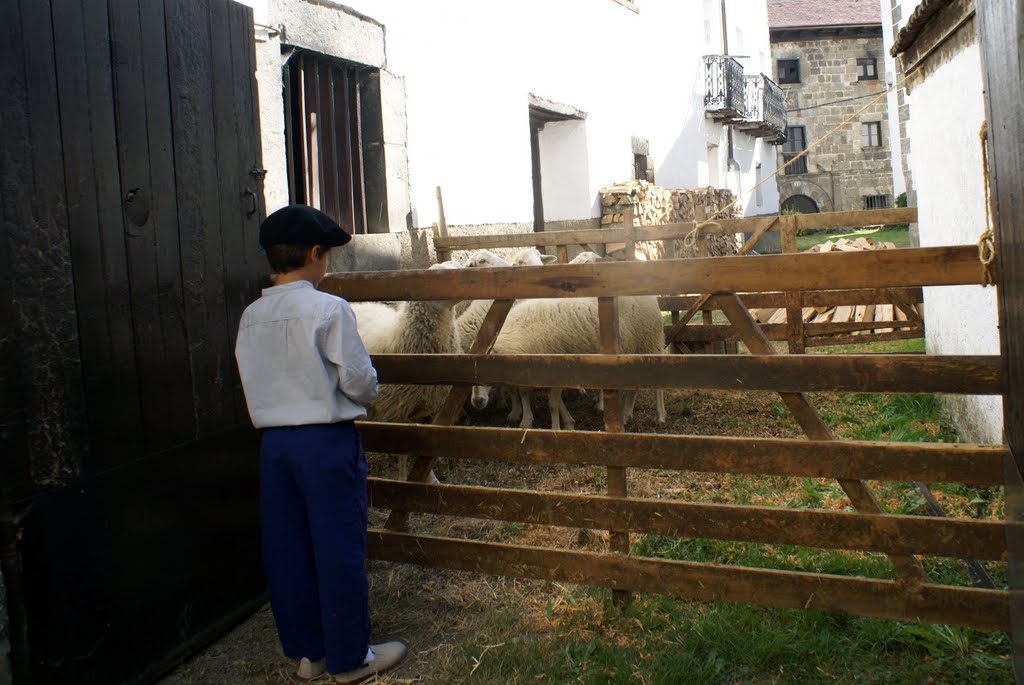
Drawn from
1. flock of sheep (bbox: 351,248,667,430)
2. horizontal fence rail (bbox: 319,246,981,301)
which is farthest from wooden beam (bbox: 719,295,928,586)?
flock of sheep (bbox: 351,248,667,430)

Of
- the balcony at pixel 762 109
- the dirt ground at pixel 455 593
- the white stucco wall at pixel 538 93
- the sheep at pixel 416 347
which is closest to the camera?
the dirt ground at pixel 455 593

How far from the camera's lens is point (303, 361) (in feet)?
8.89

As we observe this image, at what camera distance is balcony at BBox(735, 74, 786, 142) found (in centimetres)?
2627

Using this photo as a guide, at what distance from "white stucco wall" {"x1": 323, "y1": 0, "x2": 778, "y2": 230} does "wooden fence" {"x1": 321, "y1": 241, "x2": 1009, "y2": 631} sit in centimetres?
511

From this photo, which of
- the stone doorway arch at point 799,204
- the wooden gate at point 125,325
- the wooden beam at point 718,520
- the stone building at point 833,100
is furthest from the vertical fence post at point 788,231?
the stone doorway arch at point 799,204

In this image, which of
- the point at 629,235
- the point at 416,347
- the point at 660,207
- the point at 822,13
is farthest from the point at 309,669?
the point at 822,13

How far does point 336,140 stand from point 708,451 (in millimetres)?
5322

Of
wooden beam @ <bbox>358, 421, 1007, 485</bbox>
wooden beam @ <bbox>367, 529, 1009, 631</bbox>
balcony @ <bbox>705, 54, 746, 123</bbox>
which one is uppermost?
balcony @ <bbox>705, 54, 746, 123</bbox>

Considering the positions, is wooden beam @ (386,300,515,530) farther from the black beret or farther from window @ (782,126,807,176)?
window @ (782,126,807,176)

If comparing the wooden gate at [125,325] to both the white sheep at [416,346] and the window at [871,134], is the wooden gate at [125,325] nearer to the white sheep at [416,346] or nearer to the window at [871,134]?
the white sheep at [416,346]

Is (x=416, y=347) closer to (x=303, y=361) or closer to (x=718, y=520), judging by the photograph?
(x=303, y=361)

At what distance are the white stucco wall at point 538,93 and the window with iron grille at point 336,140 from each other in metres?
0.54

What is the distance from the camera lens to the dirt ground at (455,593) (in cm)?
300

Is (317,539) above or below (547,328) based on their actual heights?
below
